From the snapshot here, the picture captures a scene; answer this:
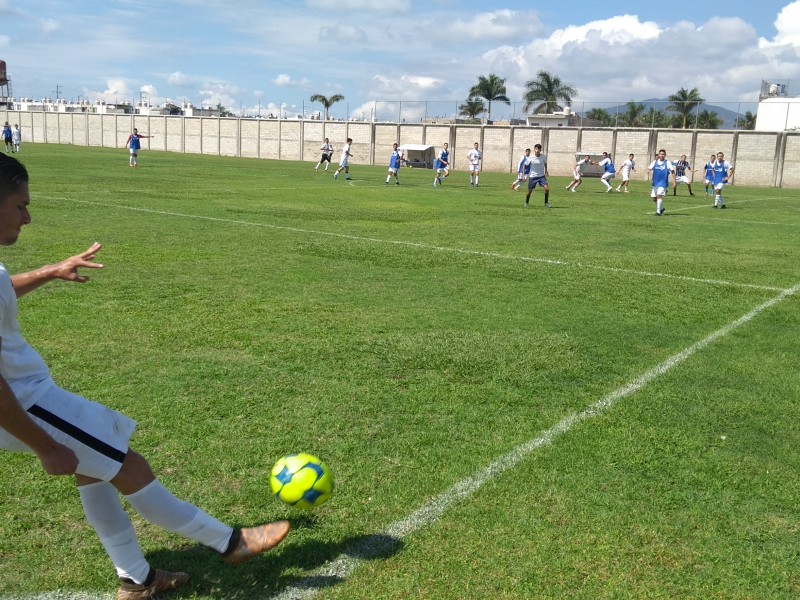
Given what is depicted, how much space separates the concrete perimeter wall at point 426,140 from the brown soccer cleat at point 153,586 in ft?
160

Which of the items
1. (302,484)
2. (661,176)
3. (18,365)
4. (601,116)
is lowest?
(302,484)

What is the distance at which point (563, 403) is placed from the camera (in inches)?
221

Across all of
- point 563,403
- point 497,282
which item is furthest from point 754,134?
A: point 563,403

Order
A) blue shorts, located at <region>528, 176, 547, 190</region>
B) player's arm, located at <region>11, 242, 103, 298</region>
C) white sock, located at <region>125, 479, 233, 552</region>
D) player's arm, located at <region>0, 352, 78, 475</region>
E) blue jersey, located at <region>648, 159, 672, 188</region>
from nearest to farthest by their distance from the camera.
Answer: player's arm, located at <region>0, 352, 78, 475</region> < white sock, located at <region>125, 479, 233, 552</region> < player's arm, located at <region>11, 242, 103, 298</region> < blue jersey, located at <region>648, 159, 672, 188</region> < blue shorts, located at <region>528, 176, 547, 190</region>

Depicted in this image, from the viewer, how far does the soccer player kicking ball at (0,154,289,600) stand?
2.55 meters

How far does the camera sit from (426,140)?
5941 centimetres

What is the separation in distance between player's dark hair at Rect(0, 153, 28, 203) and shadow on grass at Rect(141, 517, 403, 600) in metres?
1.78

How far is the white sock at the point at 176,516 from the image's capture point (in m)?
2.98

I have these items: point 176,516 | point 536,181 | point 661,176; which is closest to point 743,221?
point 661,176

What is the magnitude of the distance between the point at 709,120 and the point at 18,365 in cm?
6154

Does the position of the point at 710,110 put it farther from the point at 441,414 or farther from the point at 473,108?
the point at 441,414

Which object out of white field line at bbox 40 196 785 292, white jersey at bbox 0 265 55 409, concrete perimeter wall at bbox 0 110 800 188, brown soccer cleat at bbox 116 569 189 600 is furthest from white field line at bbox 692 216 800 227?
concrete perimeter wall at bbox 0 110 800 188

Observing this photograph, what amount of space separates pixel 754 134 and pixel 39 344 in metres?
47.5

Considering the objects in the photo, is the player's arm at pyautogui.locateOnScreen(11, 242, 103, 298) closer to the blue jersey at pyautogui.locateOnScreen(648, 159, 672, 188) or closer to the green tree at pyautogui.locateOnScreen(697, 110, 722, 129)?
the blue jersey at pyautogui.locateOnScreen(648, 159, 672, 188)
